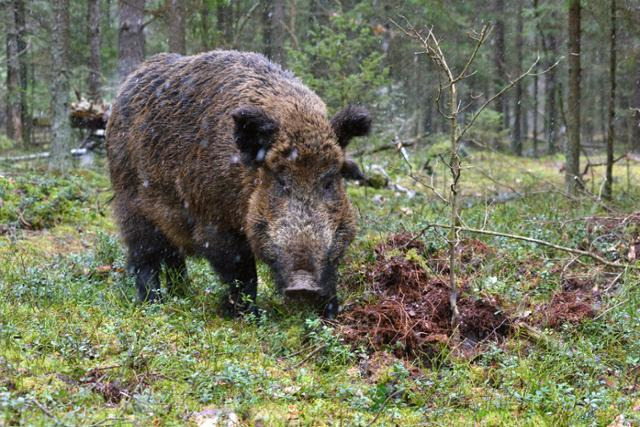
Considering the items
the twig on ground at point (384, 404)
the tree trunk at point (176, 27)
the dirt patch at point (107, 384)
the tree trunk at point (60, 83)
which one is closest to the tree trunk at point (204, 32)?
the tree trunk at point (176, 27)

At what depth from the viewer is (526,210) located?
9375 millimetres

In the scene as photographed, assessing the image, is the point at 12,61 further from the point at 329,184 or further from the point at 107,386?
the point at 107,386

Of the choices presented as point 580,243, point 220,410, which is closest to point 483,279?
point 580,243

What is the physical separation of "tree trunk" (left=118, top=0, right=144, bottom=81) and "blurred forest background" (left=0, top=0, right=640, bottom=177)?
22 millimetres

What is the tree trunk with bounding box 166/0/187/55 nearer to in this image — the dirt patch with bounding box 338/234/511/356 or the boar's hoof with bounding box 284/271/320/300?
the dirt patch with bounding box 338/234/511/356

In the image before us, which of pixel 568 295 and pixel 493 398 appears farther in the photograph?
pixel 568 295

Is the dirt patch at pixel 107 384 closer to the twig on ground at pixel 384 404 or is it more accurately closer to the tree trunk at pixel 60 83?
the twig on ground at pixel 384 404

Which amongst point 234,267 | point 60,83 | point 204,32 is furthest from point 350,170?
point 60,83

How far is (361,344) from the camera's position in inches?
196

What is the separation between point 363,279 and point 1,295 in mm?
3112

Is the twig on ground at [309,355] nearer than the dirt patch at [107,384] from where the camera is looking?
No

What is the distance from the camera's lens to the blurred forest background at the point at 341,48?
1184 centimetres

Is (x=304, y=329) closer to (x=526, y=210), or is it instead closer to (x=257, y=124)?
(x=257, y=124)

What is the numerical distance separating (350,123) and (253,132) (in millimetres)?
836
